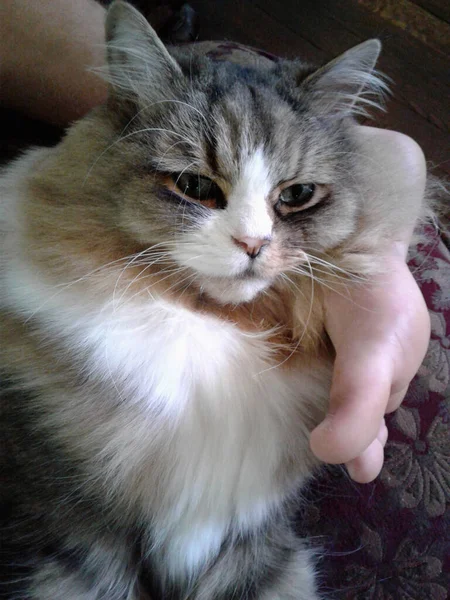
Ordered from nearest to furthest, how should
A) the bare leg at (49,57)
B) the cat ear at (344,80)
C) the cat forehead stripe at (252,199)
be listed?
1. the cat forehead stripe at (252,199)
2. the cat ear at (344,80)
3. the bare leg at (49,57)

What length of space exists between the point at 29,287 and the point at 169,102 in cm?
40

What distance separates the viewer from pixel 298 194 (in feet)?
2.93

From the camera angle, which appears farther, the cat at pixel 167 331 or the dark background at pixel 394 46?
the dark background at pixel 394 46

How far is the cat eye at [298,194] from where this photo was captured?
88 centimetres

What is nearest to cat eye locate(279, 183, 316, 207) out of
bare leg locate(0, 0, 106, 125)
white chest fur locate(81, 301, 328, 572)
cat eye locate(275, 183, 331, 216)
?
cat eye locate(275, 183, 331, 216)

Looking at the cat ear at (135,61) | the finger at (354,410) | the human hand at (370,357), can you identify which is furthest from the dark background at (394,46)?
the finger at (354,410)

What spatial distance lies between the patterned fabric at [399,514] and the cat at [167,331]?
0.17 meters

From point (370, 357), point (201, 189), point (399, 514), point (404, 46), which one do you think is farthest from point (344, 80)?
point (404, 46)

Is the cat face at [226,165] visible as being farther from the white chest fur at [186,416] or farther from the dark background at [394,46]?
the dark background at [394,46]

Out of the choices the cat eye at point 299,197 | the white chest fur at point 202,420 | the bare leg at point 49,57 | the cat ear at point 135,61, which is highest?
the cat ear at point 135,61

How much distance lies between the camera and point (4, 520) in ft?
2.81

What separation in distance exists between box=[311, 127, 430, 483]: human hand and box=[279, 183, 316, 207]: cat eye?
0.55 ft

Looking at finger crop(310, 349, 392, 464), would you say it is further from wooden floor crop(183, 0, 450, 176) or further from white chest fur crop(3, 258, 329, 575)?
wooden floor crop(183, 0, 450, 176)

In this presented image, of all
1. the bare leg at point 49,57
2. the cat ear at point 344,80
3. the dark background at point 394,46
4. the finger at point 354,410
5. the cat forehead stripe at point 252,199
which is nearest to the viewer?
the finger at point 354,410
